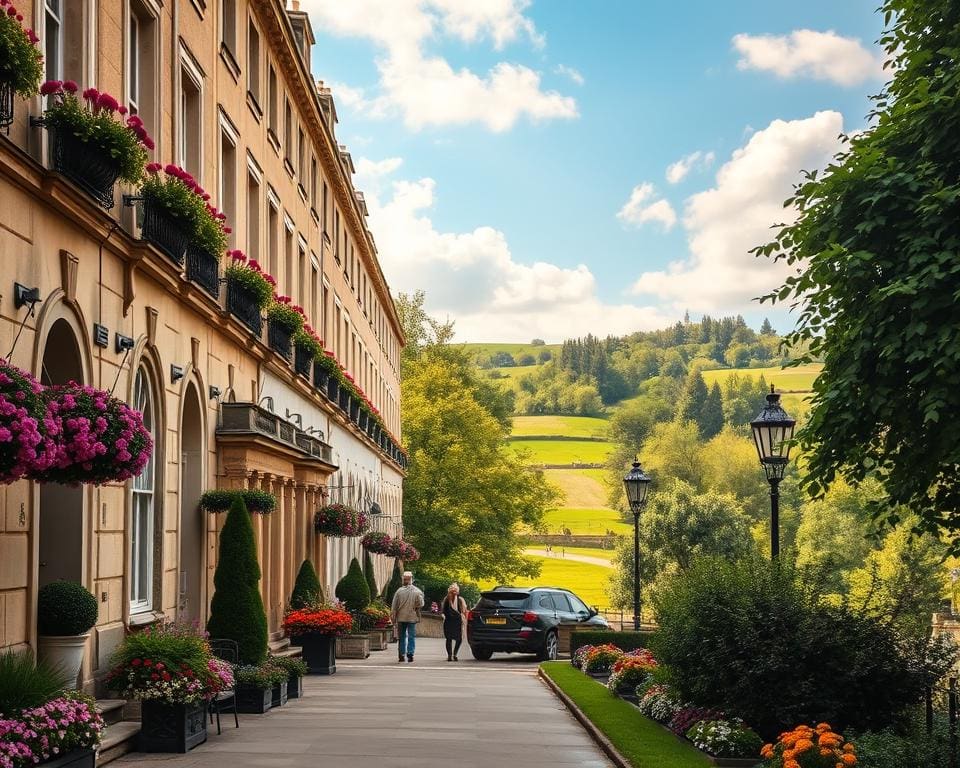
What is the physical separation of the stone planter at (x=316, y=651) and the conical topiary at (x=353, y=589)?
10104 mm

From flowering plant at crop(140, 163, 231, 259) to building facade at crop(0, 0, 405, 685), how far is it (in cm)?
39

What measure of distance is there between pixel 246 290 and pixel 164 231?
5867mm

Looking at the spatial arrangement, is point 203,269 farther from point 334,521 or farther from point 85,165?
point 334,521

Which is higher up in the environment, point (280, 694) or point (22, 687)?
point (22, 687)

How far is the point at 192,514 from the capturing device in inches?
763

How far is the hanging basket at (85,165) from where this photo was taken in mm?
11938

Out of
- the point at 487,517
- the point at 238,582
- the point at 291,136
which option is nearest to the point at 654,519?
the point at 487,517

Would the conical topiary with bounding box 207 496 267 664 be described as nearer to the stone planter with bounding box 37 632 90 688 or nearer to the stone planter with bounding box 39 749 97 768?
the stone planter with bounding box 37 632 90 688

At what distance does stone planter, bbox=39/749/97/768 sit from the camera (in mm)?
8742

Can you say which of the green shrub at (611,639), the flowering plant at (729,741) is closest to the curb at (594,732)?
the flowering plant at (729,741)

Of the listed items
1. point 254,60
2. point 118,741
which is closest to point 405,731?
point 118,741

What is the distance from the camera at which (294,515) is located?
28.2 metres

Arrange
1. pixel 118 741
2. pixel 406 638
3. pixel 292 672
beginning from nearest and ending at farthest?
pixel 118 741 → pixel 292 672 → pixel 406 638

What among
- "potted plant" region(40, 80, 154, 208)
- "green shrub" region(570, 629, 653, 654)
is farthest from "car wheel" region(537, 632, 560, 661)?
"potted plant" region(40, 80, 154, 208)
